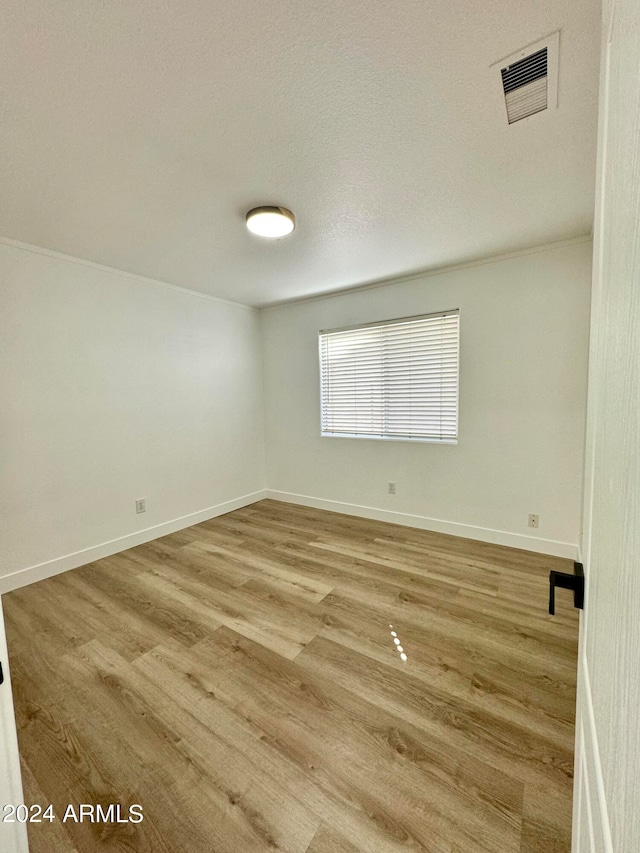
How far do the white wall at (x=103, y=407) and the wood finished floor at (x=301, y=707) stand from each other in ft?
1.62

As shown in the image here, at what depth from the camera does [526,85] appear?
1232 millimetres

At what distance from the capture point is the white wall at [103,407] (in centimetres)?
244

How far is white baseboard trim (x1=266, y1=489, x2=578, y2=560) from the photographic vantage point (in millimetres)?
2740

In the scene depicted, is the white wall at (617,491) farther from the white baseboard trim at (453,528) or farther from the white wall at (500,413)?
the white baseboard trim at (453,528)

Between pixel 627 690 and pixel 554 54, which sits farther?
pixel 554 54

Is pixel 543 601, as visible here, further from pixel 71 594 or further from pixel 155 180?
pixel 155 180

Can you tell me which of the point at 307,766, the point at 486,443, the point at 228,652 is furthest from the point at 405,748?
the point at 486,443

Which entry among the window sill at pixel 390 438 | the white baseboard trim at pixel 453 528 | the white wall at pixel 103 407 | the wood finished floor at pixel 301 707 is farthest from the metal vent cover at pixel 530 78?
the white wall at pixel 103 407

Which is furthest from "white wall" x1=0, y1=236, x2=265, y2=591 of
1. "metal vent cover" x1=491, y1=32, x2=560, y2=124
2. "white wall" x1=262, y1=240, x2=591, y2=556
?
"metal vent cover" x1=491, y1=32, x2=560, y2=124

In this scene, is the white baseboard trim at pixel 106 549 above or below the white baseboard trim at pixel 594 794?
below

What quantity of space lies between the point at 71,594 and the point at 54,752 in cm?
129

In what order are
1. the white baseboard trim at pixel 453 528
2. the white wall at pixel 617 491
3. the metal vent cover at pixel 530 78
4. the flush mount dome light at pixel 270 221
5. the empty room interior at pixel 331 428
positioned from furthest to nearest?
the white baseboard trim at pixel 453 528 < the flush mount dome light at pixel 270 221 < the metal vent cover at pixel 530 78 < the empty room interior at pixel 331 428 < the white wall at pixel 617 491

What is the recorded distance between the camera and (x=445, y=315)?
10.0ft

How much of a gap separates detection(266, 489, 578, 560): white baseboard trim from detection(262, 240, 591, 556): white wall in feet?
0.03
